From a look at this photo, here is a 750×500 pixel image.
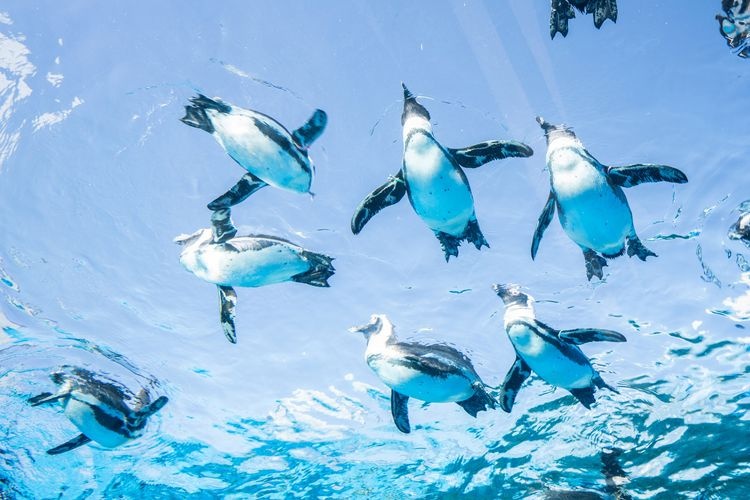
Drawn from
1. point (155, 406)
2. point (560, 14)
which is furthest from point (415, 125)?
point (155, 406)

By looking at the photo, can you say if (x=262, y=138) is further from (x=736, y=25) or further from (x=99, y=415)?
(x=99, y=415)

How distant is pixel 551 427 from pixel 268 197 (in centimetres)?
1166

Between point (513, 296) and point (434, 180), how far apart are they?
289cm

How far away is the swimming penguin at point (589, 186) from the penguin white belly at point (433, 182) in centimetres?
103

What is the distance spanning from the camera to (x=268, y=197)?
34.4 ft

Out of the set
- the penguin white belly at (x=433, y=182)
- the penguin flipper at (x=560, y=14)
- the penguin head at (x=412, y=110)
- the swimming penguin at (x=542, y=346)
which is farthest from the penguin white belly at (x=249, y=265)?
the penguin flipper at (x=560, y=14)

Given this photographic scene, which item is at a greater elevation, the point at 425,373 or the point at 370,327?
the point at 370,327

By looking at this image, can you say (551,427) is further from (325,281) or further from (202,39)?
(202,39)

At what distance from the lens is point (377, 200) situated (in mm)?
5246

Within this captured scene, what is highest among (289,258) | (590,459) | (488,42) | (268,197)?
(488,42)

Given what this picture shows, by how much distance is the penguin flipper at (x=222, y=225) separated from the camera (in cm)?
521

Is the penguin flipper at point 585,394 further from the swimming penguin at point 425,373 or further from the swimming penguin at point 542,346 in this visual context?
the swimming penguin at point 425,373

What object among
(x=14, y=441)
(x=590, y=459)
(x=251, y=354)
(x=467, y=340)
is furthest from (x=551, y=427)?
(x=14, y=441)

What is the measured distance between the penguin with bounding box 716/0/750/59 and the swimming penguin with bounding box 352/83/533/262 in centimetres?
443
